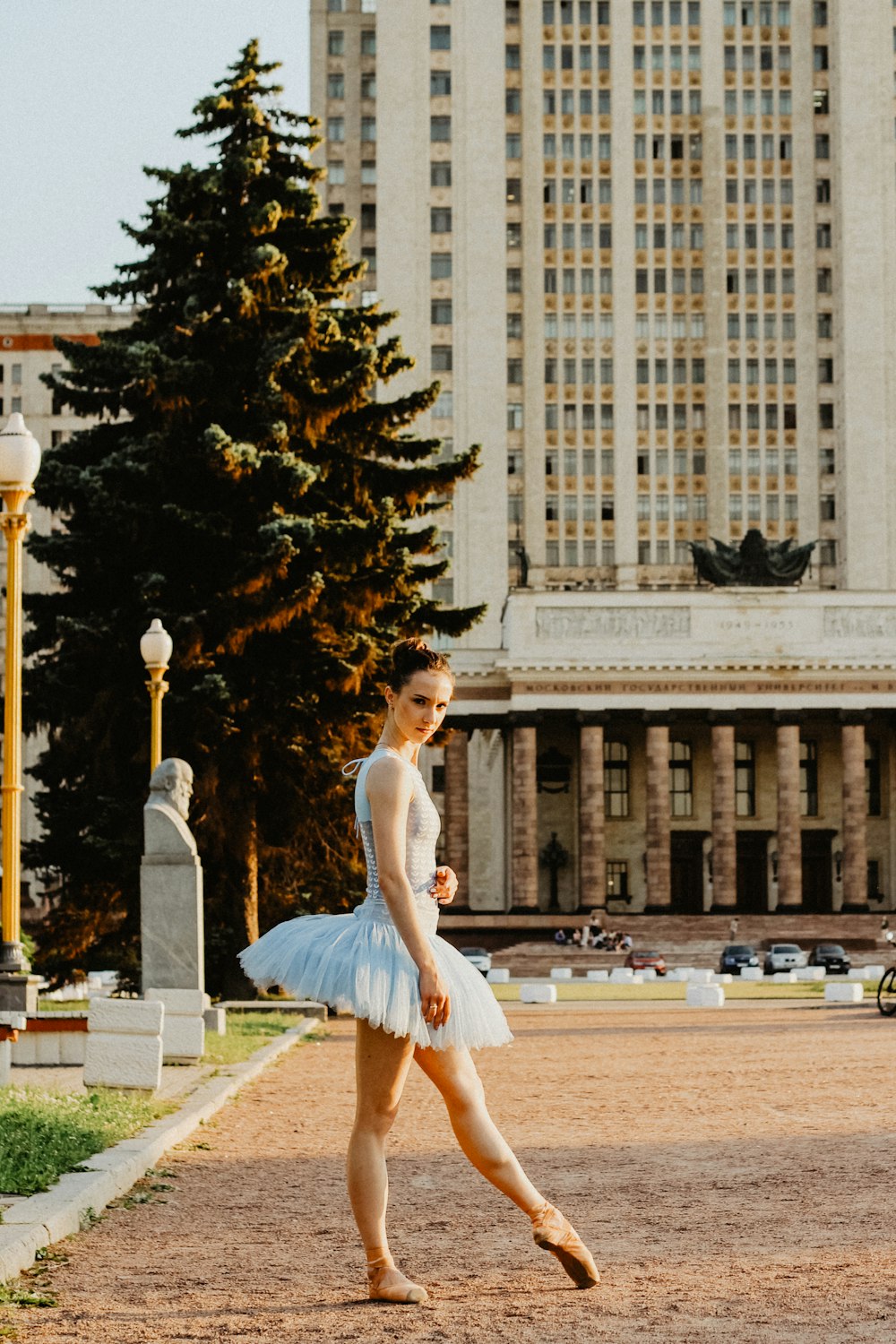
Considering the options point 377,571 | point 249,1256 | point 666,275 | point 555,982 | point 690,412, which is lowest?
point 555,982

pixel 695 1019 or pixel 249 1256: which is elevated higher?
pixel 249 1256

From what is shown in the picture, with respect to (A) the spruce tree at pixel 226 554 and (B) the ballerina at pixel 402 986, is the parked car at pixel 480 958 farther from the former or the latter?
(B) the ballerina at pixel 402 986

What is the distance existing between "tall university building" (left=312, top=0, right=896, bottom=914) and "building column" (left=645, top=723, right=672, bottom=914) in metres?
5.97

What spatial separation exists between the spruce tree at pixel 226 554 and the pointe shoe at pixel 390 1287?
23.0 metres

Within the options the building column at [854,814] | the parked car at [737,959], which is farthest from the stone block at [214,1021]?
the building column at [854,814]

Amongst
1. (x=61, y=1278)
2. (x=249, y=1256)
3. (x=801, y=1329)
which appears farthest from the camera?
(x=249, y=1256)

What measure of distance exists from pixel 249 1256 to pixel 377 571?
23948mm

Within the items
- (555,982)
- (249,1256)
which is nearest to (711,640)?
(555,982)

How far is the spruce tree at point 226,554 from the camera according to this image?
30.5 m

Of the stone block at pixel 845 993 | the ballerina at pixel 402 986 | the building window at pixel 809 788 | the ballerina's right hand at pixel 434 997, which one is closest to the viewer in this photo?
the ballerina's right hand at pixel 434 997

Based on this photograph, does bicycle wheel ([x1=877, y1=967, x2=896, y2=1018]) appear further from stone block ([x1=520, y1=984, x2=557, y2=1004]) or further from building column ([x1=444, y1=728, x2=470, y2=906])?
building column ([x1=444, y1=728, x2=470, y2=906])

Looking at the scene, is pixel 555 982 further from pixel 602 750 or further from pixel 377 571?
pixel 377 571

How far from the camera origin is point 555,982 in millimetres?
60906

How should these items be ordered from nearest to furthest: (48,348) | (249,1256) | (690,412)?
1. (249,1256)
2. (690,412)
3. (48,348)
